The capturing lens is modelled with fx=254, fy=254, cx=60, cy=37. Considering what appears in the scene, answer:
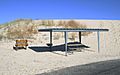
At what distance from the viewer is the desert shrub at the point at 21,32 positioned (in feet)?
116

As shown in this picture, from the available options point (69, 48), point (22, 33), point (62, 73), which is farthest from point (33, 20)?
point (62, 73)

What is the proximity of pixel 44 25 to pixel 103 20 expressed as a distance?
13780mm

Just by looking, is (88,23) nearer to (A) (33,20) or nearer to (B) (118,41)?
(A) (33,20)

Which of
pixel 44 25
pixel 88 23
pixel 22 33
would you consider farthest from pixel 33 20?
pixel 88 23

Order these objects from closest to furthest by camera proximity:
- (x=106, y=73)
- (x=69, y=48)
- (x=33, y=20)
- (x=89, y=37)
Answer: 1. (x=106, y=73)
2. (x=69, y=48)
3. (x=89, y=37)
4. (x=33, y=20)

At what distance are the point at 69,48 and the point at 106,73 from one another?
46.7 feet

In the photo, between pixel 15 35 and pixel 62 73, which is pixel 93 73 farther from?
pixel 15 35

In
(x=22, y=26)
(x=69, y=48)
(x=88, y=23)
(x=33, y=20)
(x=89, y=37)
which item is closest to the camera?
(x=69, y=48)

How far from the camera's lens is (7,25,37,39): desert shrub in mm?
35263

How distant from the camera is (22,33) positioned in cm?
3641

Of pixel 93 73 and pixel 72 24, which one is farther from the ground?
pixel 72 24

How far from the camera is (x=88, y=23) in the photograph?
4609cm

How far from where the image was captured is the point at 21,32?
36.8 meters

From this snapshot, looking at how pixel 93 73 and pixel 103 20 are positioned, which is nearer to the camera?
pixel 93 73
